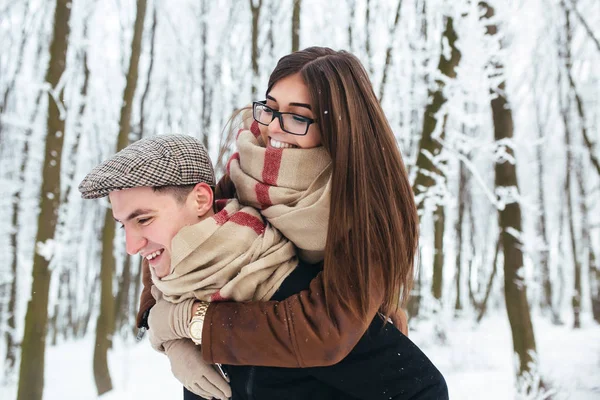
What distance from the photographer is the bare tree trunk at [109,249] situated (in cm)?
718

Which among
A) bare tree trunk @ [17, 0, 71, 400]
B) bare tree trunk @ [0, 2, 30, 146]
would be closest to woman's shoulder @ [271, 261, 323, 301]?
bare tree trunk @ [17, 0, 71, 400]

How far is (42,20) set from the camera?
11828 millimetres

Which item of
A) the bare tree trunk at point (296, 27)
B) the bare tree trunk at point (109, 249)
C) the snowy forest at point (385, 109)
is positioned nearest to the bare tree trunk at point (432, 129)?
the snowy forest at point (385, 109)

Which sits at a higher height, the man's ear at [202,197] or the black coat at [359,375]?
the man's ear at [202,197]

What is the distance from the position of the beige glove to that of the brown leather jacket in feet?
0.44

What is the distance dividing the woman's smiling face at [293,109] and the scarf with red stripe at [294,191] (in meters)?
0.03

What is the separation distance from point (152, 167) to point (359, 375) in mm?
833

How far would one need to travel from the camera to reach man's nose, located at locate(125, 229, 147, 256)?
130 cm

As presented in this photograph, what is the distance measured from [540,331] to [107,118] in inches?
537

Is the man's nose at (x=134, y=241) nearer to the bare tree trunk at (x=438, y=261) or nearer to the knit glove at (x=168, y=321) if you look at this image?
the knit glove at (x=168, y=321)

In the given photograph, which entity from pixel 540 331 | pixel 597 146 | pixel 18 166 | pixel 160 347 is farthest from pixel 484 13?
pixel 18 166

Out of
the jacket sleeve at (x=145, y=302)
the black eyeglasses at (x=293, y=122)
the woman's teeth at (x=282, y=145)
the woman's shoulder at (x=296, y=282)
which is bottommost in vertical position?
the jacket sleeve at (x=145, y=302)

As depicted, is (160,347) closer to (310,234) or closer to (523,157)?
(310,234)

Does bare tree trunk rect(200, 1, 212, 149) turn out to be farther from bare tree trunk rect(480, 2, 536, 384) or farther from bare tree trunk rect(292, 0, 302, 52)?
bare tree trunk rect(480, 2, 536, 384)
